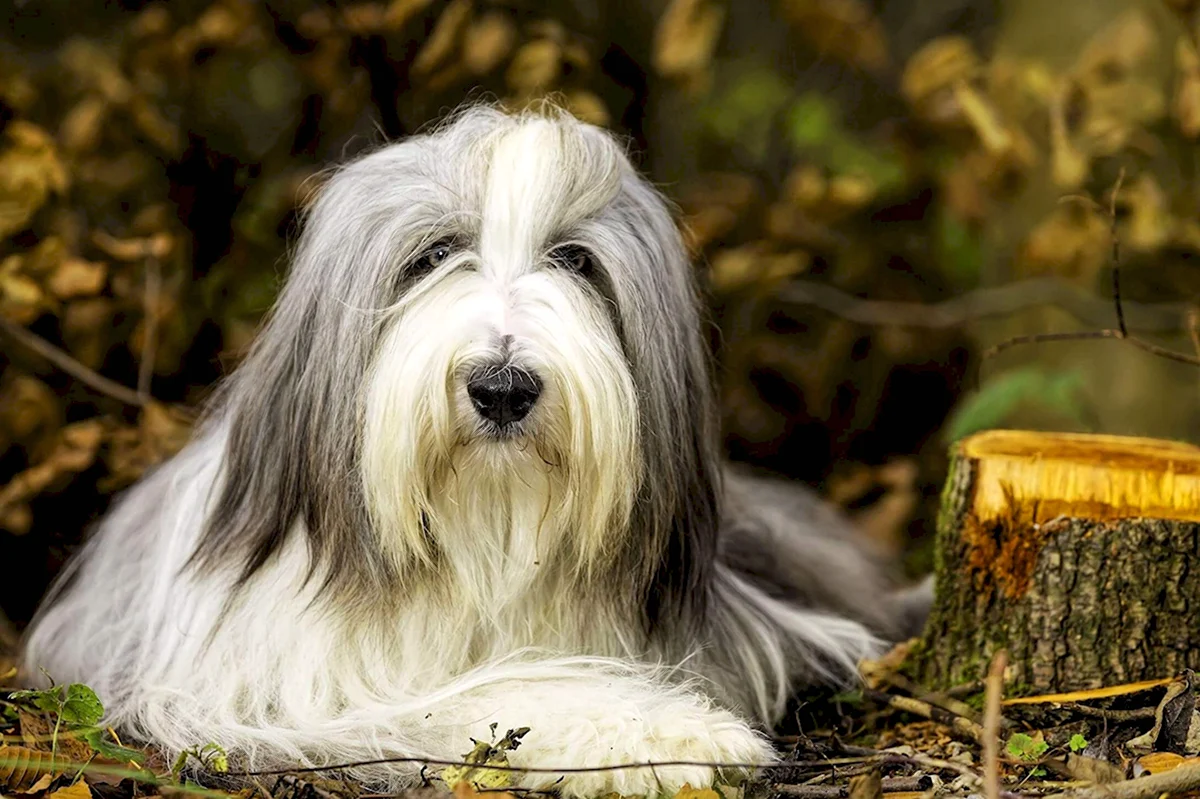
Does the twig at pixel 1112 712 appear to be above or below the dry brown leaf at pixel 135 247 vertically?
below

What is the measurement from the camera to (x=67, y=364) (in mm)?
4066

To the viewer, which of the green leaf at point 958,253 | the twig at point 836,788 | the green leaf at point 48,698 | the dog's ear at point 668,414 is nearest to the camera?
the twig at point 836,788

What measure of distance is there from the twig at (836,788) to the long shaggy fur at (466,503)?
0.29 feet

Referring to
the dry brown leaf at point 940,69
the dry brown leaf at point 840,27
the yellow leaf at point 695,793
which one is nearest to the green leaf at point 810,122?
the dry brown leaf at point 840,27

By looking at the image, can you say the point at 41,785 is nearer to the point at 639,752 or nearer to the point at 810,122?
the point at 639,752

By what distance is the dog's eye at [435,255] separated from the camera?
2.63m

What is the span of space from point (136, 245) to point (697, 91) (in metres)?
1.77

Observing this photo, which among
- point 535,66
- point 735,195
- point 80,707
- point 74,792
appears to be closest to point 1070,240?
point 735,195

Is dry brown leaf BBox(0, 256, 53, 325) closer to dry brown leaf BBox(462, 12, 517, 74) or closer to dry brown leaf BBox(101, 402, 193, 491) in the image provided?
dry brown leaf BBox(101, 402, 193, 491)

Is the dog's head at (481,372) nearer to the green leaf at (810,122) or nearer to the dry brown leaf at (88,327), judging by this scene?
the dry brown leaf at (88,327)

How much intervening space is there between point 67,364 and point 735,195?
2.20m

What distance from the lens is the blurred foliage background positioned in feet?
13.5

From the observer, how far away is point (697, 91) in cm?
461

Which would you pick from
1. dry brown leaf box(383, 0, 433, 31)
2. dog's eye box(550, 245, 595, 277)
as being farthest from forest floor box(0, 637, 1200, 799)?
dry brown leaf box(383, 0, 433, 31)
